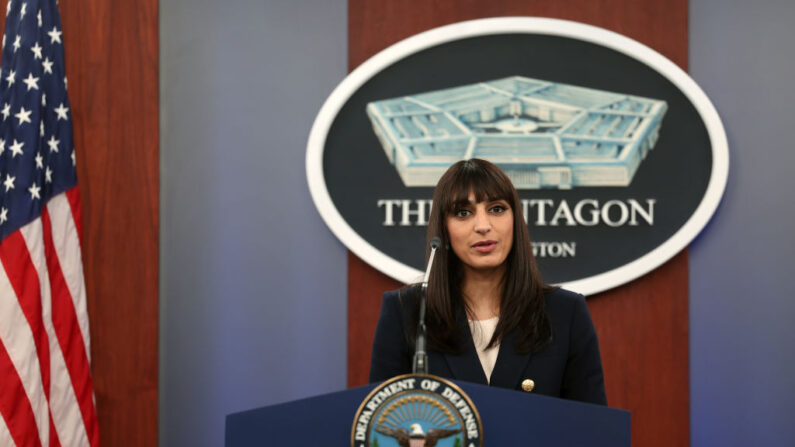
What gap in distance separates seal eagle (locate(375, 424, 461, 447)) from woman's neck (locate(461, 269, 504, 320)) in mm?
666

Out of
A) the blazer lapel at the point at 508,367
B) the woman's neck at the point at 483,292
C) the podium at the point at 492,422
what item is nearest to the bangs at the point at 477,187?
the woman's neck at the point at 483,292

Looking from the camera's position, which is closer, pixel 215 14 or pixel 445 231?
pixel 445 231

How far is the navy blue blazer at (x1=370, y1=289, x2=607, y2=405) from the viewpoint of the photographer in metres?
1.59

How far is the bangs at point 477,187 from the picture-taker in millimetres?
1585

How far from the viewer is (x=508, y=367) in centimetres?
159

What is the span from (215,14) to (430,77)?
2.81ft

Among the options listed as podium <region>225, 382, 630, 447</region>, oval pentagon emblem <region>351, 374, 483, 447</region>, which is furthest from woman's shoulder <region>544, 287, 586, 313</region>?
oval pentagon emblem <region>351, 374, 483, 447</region>

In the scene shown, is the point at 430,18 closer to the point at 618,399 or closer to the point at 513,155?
the point at 513,155

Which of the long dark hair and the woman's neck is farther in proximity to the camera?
the woman's neck

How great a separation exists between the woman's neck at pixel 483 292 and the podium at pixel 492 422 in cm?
58

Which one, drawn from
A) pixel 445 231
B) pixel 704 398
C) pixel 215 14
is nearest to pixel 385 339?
pixel 445 231

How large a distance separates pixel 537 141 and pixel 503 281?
1.10 m

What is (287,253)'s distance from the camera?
277cm

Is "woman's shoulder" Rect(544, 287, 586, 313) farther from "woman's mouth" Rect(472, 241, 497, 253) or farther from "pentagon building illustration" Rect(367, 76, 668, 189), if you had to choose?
"pentagon building illustration" Rect(367, 76, 668, 189)
